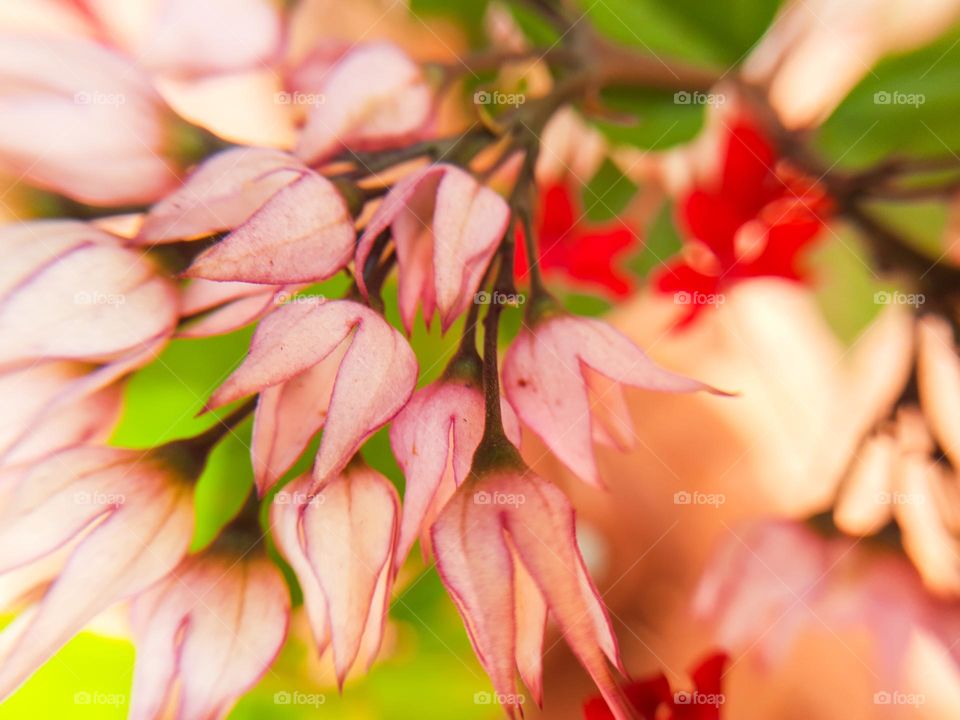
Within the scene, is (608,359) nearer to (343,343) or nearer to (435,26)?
(343,343)

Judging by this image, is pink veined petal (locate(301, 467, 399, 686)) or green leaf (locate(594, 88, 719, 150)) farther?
green leaf (locate(594, 88, 719, 150))

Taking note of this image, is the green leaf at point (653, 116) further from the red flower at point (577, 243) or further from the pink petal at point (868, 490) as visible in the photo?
the pink petal at point (868, 490)

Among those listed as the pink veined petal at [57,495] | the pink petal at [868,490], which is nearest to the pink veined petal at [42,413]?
the pink veined petal at [57,495]

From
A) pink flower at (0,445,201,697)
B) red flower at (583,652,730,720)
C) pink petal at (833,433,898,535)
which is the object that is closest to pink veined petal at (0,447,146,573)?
pink flower at (0,445,201,697)

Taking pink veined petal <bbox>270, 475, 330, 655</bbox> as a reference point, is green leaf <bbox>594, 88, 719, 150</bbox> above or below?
above

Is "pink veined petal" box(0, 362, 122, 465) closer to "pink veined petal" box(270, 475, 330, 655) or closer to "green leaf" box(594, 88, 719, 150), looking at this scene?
"pink veined petal" box(270, 475, 330, 655)

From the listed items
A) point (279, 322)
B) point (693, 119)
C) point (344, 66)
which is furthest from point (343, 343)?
point (693, 119)

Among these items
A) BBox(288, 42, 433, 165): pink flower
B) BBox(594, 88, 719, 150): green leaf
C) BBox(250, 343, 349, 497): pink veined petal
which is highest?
BBox(288, 42, 433, 165): pink flower
